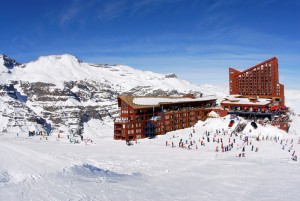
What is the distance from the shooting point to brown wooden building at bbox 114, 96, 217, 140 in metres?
71.0

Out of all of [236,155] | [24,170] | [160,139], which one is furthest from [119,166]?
[160,139]

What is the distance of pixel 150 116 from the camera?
75188 millimetres

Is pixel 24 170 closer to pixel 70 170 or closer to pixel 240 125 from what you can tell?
pixel 70 170

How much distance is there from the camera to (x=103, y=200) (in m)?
19.6

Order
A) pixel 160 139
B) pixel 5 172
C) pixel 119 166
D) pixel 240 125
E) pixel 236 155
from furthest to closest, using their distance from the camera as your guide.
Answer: pixel 240 125 < pixel 160 139 < pixel 236 155 < pixel 119 166 < pixel 5 172

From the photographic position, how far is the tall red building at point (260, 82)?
10412 centimetres

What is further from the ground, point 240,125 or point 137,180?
point 240,125

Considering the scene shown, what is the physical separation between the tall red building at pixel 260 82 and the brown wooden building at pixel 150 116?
31.1m

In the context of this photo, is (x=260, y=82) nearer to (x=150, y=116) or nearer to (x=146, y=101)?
(x=146, y=101)

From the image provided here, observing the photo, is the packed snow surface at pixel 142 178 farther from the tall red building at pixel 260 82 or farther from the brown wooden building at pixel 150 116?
the tall red building at pixel 260 82

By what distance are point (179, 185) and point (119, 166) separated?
8.85 m

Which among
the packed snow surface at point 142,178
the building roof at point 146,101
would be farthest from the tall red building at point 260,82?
the packed snow surface at point 142,178

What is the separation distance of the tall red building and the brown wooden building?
31145 millimetres

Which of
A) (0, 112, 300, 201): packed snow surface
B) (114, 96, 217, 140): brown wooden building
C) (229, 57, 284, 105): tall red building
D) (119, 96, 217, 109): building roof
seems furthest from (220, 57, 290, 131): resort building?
(0, 112, 300, 201): packed snow surface
